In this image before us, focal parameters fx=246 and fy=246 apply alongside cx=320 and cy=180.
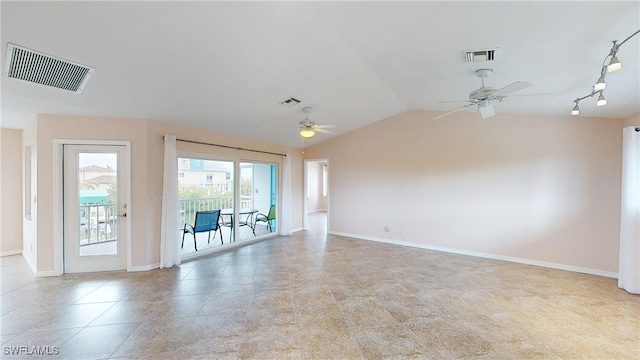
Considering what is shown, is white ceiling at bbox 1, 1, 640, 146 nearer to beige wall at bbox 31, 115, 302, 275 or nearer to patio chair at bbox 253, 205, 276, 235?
beige wall at bbox 31, 115, 302, 275

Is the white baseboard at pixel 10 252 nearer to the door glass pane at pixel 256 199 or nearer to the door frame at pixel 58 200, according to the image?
the door frame at pixel 58 200

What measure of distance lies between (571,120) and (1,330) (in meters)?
8.15

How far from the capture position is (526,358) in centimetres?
213

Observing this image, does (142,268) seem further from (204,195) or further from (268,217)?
(268,217)

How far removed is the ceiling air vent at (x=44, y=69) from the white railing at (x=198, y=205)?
2616mm

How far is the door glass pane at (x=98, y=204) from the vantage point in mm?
4012

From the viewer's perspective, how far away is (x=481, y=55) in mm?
2682

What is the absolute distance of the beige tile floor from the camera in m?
2.25

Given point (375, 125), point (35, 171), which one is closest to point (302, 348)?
point (35, 171)

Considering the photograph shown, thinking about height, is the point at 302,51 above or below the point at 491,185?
above

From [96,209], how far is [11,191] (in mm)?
2444

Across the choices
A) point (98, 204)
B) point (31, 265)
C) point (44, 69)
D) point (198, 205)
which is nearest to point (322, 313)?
point (198, 205)

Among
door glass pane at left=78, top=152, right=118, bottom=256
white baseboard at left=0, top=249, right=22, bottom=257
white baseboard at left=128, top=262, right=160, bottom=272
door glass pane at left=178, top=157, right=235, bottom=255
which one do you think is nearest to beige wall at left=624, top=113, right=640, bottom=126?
door glass pane at left=178, top=157, right=235, bottom=255

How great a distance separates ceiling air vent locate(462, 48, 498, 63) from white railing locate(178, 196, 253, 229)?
16.6 feet
